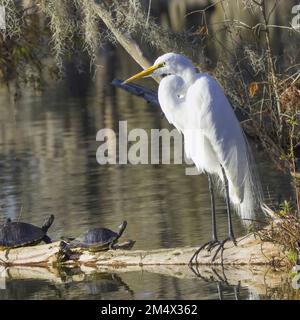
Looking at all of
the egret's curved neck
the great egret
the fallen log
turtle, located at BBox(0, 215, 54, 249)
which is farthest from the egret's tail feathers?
turtle, located at BBox(0, 215, 54, 249)

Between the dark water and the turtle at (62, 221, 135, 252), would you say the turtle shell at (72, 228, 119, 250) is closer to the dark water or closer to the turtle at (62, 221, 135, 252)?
the turtle at (62, 221, 135, 252)

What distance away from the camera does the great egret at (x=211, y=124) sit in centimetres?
984

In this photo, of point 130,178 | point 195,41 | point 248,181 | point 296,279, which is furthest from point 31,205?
point 296,279

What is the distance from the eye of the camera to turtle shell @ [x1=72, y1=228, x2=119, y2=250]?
10.1m

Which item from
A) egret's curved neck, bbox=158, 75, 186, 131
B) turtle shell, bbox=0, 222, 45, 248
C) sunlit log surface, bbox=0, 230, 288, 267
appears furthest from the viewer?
turtle shell, bbox=0, 222, 45, 248

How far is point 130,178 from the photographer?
15172mm

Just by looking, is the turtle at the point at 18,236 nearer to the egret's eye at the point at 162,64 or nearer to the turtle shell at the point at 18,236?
the turtle shell at the point at 18,236

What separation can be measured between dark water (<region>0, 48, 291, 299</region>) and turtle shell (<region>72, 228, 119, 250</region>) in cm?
37

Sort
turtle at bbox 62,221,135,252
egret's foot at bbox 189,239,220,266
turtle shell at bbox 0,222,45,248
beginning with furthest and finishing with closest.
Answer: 1. turtle shell at bbox 0,222,45,248
2. turtle at bbox 62,221,135,252
3. egret's foot at bbox 189,239,220,266

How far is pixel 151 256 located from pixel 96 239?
0.61 meters

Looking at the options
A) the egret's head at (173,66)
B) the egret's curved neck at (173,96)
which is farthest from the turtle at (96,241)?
the egret's head at (173,66)
